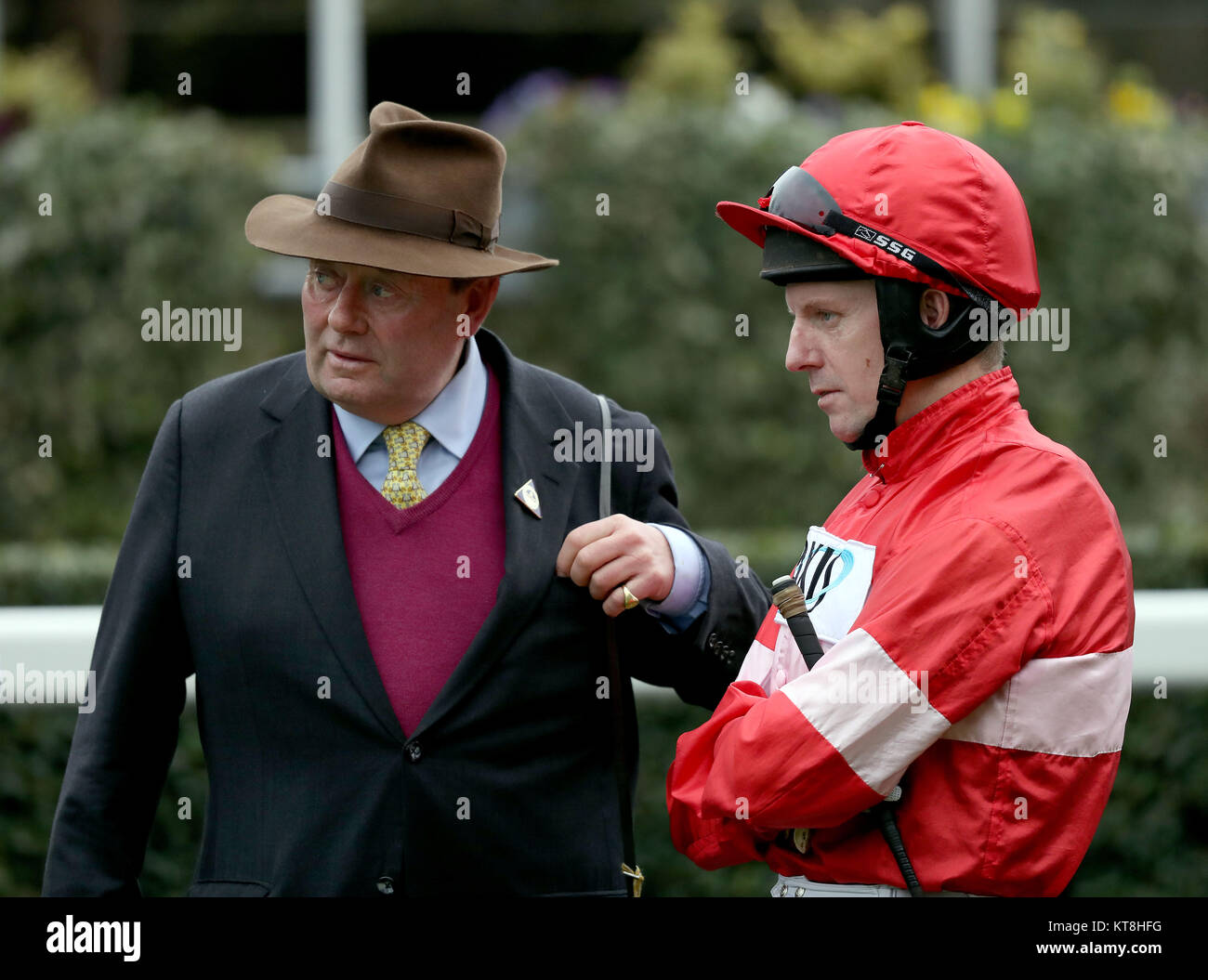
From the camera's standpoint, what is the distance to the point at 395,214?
8.54 feet

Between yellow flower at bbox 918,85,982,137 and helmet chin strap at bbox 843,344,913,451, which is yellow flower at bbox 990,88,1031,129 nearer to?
yellow flower at bbox 918,85,982,137

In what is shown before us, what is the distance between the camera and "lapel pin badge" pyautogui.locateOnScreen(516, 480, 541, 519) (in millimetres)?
2615

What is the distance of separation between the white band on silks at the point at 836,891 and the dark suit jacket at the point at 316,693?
432mm

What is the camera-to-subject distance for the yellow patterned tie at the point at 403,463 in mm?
2631

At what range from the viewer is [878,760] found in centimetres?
208

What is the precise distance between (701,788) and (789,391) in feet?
15.6

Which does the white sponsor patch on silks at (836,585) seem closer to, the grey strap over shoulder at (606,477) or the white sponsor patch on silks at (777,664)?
the white sponsor patch on silks at (777,664)

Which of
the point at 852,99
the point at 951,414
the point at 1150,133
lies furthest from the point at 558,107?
the point at 951,414

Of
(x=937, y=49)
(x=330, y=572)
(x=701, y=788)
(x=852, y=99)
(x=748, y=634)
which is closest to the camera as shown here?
(x=701, y=788)

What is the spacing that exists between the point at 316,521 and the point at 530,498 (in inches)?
14.4

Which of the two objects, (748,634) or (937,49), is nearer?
(748,634)

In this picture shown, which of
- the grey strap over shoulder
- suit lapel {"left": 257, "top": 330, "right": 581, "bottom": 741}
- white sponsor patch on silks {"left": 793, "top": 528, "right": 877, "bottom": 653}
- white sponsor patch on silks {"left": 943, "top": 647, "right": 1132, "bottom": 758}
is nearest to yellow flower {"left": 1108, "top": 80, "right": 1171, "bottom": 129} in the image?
the grey strap over shoulder

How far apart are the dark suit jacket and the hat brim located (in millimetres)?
274
